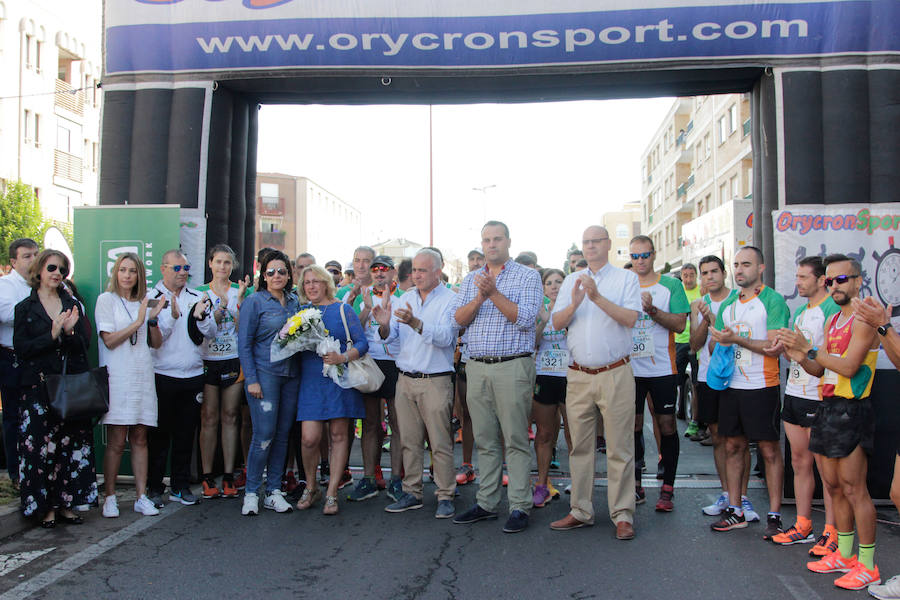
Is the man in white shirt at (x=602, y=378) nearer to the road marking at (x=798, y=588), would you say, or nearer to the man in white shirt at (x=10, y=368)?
the road marking at (x=798, y=588)

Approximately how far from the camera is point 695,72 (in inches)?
266

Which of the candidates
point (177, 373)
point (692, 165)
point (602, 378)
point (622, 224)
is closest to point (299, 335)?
point (177, 373)

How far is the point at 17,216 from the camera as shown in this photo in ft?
86.2

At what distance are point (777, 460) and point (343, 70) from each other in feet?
16.6

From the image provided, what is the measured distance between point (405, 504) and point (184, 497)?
6.10 feet

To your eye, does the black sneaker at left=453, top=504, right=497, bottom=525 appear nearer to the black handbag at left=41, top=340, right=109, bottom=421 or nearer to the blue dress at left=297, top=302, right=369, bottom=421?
the blue dress at left=297, top=302, right=369, bottom=421

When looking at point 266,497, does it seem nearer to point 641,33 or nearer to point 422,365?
point 422,365

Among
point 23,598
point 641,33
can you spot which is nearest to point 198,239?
point 23,598

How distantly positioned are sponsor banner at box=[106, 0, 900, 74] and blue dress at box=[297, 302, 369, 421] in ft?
8.48

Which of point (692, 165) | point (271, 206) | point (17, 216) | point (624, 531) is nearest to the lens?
point (624, 531)

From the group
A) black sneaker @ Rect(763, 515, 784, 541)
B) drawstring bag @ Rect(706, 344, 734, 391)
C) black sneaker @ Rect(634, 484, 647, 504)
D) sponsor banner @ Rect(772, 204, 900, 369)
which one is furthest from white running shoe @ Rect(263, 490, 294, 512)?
sponsor banner @ Rect(772, 204, 900, 369)

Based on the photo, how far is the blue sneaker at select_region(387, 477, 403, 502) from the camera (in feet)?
19.9

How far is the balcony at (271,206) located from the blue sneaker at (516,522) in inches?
2605

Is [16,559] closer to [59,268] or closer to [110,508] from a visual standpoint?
[110,508]
